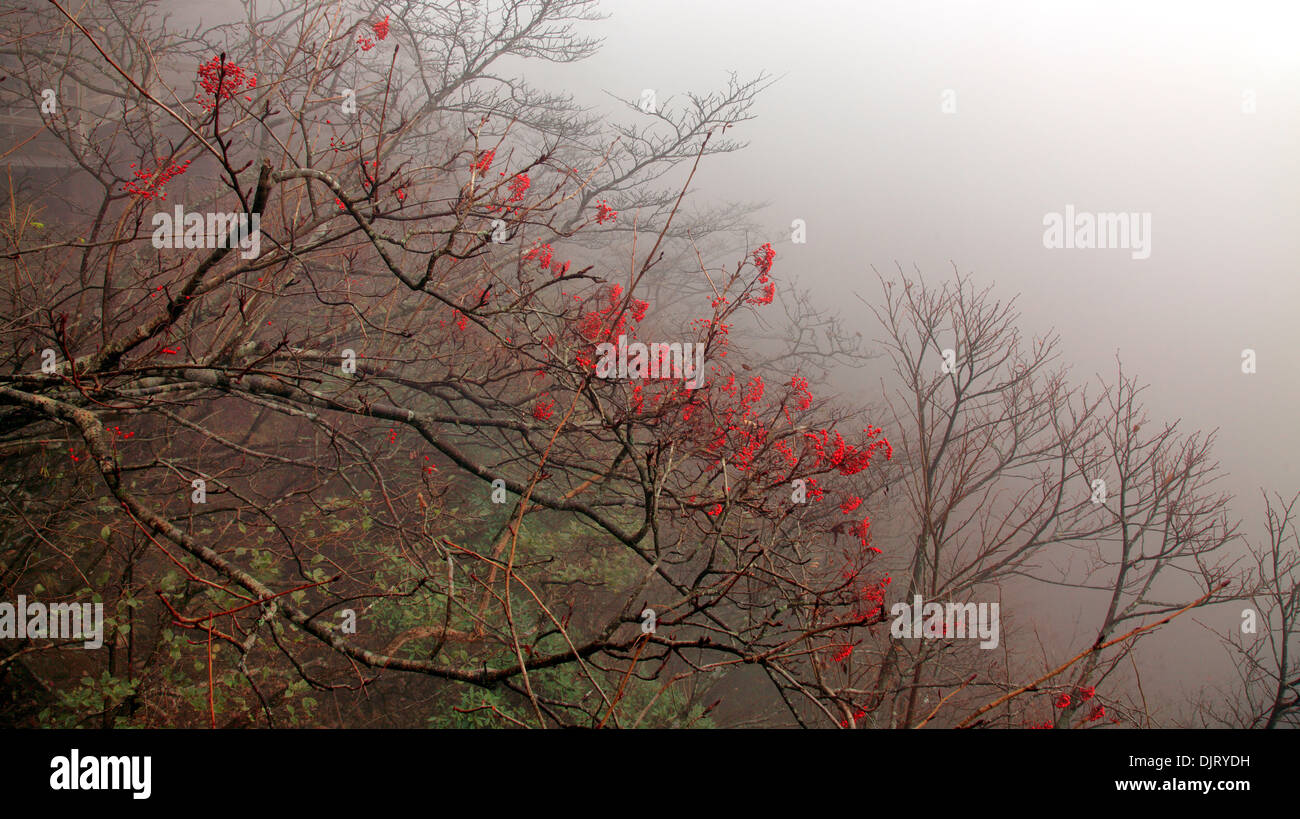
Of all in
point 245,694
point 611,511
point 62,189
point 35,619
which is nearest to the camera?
point 35,619

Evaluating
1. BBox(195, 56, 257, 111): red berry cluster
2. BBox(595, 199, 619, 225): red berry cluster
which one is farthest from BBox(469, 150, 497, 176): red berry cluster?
BBox(195, 56, 257, 111): red berry cluster

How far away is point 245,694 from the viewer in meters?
6.46

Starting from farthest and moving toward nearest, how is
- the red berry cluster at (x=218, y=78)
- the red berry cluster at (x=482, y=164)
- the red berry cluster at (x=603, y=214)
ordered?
the red berry cluster at (x=603, y=214)
the red berry cluster at (x=482, y=164)
the red berry cluster at (x=218, y=78)

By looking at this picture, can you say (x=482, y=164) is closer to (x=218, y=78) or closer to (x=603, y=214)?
(x=603, y=214)

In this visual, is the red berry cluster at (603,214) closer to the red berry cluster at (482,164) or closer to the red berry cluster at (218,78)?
the red berry cluster at (482,164)

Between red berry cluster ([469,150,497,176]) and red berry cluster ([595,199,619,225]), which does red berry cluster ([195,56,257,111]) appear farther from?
red berry cluster ([595,199,619,225])

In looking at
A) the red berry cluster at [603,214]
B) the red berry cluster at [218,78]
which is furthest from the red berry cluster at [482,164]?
the red berry cluster at [218,78]

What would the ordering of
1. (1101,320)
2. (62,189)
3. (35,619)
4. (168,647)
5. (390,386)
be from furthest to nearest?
1. (1101,320)
2. (62,189)
3. (390,386)
4. (168,647)
5. (35,619)

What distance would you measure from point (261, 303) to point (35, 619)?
3.20 m
